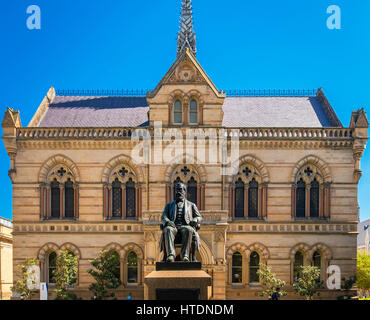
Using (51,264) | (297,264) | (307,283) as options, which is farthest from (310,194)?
(51,264)

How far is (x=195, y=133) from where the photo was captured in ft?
109

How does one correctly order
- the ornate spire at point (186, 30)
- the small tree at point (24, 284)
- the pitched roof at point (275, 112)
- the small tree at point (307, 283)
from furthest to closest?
the ornate spire at point (186, 30), the pitched roof at point (275, 112), the small tree at point (24, 284), the small tree at point (307, 283)

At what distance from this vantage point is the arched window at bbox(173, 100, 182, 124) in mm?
33781

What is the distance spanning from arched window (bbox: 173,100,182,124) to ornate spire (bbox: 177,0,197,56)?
62.2 feet

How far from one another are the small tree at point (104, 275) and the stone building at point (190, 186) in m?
1.76

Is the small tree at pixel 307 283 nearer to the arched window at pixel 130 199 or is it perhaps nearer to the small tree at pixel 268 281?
the small tree at pixel 268 281

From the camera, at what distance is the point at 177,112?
33.8 m

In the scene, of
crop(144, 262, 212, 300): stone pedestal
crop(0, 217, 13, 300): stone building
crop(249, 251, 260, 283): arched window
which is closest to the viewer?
crop(144, 262, 212, 300): stone pedestal

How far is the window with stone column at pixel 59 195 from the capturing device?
33750 mm

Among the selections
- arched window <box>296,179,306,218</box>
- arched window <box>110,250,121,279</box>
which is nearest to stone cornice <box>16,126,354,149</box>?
arched window <box>296,179,306,218</box>

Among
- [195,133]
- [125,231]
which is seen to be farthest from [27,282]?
[195,133]

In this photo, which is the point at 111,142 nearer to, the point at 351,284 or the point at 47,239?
the point at 47,239

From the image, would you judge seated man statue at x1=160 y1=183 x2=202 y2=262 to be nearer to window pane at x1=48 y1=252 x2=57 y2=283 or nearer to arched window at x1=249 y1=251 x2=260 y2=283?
arched window at x1=249 y1=251 x2=260 y2=283

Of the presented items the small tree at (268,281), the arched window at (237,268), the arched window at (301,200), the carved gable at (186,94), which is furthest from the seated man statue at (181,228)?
the arched window at (301,200)
